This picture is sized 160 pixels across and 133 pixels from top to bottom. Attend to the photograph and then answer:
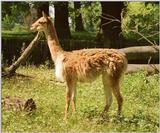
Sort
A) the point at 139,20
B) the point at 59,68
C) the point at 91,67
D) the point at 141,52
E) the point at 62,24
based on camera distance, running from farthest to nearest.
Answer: the point at 62,24
the point at 139,20
the point at 141,52
the point at 59,68
the point at 91,67

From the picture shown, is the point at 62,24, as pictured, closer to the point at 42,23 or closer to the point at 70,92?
the point at 42,23

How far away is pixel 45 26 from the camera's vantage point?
29.0ft

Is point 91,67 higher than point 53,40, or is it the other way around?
point 53,40

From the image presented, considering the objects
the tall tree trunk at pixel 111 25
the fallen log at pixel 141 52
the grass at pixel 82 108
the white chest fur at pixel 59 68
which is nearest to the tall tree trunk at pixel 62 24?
the tall tree trunk at pixel 111 25

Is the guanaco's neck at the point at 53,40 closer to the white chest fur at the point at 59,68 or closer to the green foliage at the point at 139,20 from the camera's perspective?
the white chest fur at the point at 59,68

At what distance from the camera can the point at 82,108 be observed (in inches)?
366

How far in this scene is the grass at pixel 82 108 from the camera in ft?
25.2

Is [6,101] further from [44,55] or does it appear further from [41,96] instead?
[44,55]

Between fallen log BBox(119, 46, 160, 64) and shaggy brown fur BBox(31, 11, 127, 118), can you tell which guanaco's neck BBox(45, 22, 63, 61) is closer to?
shaggy brown fur BBox(31, 11, 127, 118)

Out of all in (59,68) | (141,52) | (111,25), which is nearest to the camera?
(59,68)

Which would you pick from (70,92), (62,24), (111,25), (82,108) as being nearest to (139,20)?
(111,25)

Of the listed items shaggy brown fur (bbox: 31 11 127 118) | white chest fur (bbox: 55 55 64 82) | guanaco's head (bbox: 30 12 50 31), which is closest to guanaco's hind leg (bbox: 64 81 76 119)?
shaggy brown fur (bbox: 31 11 127 118)

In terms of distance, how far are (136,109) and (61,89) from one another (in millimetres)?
3094

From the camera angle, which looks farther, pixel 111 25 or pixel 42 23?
pixel 111 25
